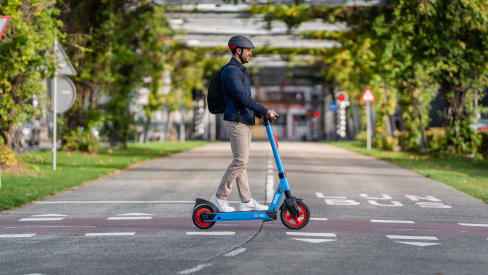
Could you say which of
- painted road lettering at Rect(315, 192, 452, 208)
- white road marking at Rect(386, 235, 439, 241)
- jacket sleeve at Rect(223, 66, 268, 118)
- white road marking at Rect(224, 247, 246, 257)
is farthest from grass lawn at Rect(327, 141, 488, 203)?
white road marking at Rect(224, 247, 246, 257)

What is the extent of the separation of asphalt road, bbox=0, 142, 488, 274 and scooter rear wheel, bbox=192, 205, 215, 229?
0.20 meters

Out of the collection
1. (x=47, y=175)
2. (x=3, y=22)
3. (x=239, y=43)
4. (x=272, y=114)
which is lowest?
(x=47, y=175)

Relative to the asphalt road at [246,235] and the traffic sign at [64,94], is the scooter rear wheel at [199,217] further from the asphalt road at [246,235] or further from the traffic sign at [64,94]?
the traffic sign at [64,94]

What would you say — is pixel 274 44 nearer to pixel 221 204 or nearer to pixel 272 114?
pixel 221 204

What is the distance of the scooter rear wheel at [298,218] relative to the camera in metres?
9.22

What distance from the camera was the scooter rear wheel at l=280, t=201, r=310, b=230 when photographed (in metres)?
9.22

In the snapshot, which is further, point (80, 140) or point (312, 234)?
point (80, 140)

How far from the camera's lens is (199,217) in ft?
30.3

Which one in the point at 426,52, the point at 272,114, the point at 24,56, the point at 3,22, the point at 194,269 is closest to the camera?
the point at 194,269

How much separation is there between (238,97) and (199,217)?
1.32m

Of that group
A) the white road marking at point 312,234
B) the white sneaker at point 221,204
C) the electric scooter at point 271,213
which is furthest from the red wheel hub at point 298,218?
the white sneaker at point 221,204

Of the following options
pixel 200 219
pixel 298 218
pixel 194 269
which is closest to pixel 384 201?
pixel 298 218

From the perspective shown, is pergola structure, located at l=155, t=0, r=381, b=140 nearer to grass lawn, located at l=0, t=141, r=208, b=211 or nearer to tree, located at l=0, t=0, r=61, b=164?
grass lawn, located at l=0, t=141, r=208, b=211

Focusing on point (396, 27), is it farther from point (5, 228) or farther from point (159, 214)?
point (5, 228)
